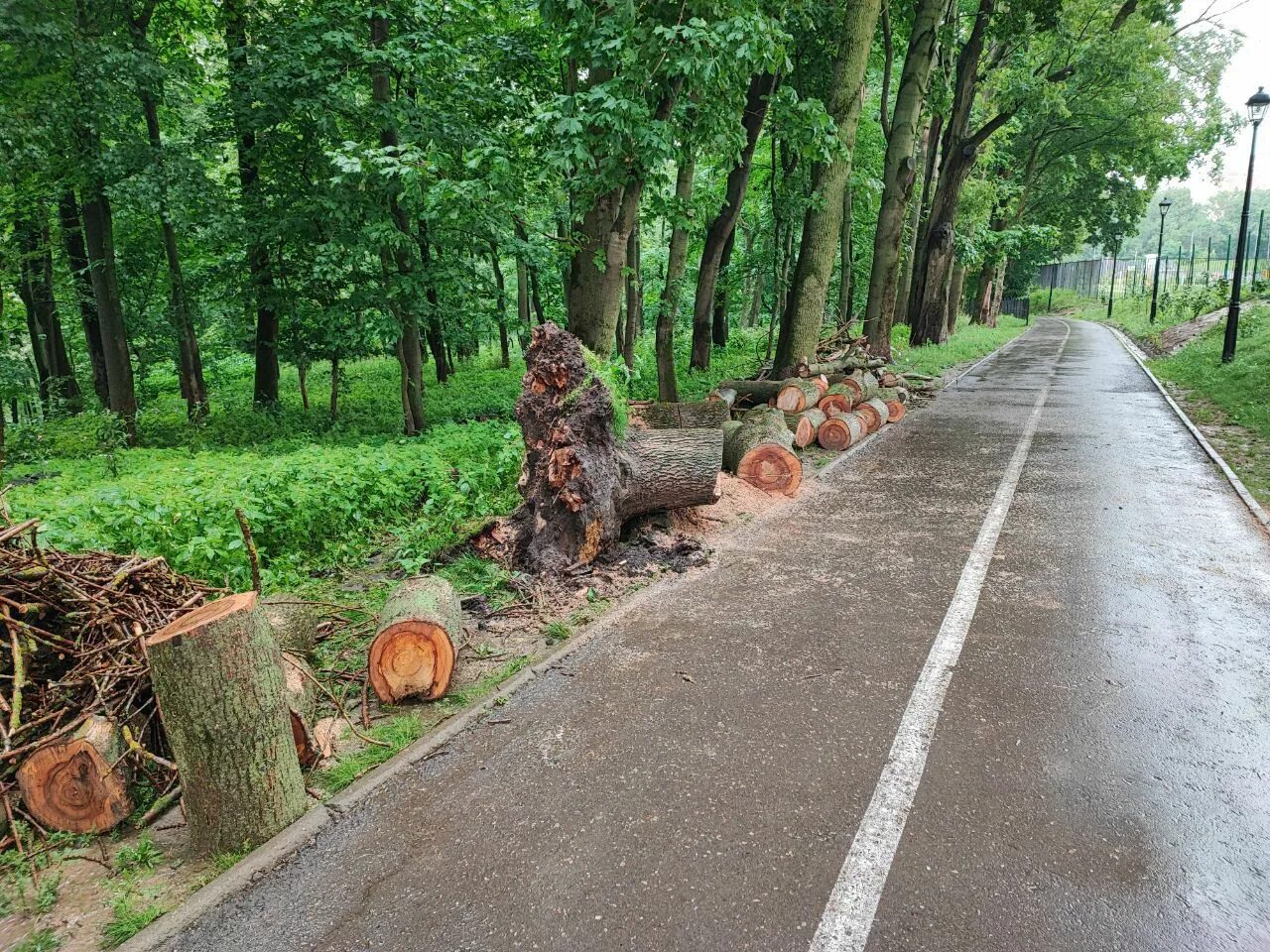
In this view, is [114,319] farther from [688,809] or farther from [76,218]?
[688,809]

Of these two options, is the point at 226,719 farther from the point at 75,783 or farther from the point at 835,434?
the point at 835,434

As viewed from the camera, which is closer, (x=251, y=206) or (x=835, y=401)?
(x=251, y=206)

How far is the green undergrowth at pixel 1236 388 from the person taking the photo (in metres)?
9.72

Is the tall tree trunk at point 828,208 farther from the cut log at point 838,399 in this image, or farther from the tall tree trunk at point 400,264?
the tall tree trunk at point 400,264

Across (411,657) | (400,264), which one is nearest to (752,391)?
(400,264)

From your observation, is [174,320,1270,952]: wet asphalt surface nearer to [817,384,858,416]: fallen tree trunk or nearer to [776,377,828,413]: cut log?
[776,377,828,413]: cut log

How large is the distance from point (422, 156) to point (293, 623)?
588 cm

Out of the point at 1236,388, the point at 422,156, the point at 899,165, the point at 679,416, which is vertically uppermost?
the point at 899,165

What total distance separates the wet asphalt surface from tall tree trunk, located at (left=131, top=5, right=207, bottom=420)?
10.8m

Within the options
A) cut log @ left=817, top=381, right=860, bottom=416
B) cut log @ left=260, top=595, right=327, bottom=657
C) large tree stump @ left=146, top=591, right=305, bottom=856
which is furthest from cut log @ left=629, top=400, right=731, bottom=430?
large tree stump @ left=146, top=591, right=305, bottom=856

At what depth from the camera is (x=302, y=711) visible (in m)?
3.68

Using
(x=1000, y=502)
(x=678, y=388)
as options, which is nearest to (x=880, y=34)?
(x=678, y=388)

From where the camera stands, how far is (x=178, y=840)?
317 centimetres

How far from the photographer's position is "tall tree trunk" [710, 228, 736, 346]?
19516mm
